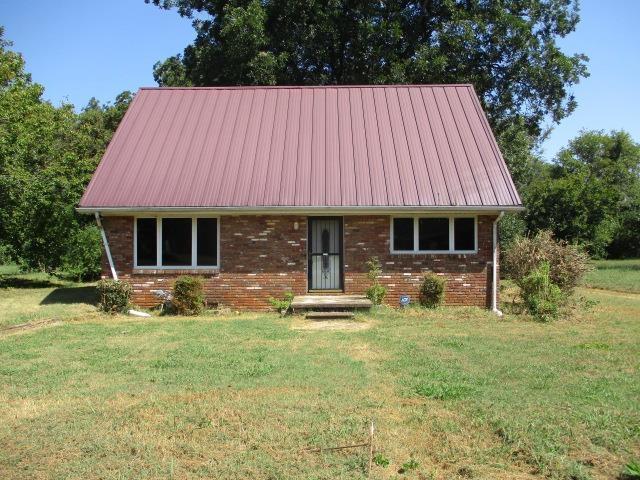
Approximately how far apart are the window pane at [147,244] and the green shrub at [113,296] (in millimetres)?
905

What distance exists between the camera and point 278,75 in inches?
1094

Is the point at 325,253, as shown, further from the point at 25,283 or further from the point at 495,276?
the point at 25,283

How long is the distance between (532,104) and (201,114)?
14537 millimetres

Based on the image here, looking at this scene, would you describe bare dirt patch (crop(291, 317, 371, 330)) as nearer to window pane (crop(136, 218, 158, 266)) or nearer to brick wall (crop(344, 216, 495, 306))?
brick wall (crop(344, 216, 495, 306))

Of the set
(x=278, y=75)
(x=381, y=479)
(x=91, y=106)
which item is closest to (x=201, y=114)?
(x=278, y=75)

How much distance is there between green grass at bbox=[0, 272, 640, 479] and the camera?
18.0ft

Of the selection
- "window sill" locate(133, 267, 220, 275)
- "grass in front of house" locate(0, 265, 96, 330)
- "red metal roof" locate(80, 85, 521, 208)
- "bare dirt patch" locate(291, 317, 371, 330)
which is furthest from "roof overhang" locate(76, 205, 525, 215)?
"bare dirt patch" locate(291, 317, 371, 330)

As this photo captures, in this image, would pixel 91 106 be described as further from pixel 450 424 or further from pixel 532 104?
pixel 450 424

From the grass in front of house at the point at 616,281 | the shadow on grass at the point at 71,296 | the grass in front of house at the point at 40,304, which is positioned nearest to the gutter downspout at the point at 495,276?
the grass in front of house at the point at 616,281

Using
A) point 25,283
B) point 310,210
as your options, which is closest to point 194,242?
point 310,210

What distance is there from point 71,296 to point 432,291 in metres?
10.1

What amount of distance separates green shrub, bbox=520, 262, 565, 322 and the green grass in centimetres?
247

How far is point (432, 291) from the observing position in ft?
50.9

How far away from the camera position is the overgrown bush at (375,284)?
15.6 meters
